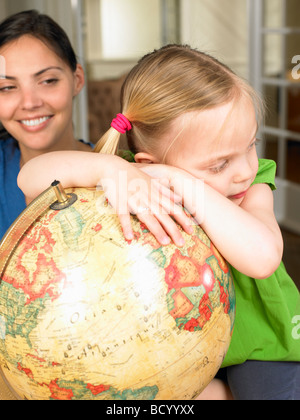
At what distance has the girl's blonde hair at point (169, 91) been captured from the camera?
48.3 inches

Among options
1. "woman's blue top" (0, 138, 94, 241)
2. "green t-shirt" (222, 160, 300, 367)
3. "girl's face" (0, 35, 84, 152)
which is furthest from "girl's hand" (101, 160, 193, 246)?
"woman's blue top" (0, 138, 94, 241)

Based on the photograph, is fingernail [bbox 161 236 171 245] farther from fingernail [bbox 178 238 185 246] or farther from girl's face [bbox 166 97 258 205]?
girl's face [bbox 166 97 258 205]

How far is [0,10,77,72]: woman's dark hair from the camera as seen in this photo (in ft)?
6.04

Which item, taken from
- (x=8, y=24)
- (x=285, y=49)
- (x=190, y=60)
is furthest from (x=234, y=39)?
(x=190, y=60)

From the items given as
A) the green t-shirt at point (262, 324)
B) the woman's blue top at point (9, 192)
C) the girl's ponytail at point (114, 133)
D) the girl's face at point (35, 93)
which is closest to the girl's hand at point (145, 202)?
the girl's ponytail at point (114, 133)

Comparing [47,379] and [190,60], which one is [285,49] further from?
[47,379]

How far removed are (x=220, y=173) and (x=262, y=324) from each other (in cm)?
44

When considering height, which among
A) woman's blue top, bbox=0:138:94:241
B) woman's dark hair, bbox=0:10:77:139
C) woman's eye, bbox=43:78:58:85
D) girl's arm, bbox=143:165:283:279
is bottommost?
woman's blue top, bbox=0:138:94:241

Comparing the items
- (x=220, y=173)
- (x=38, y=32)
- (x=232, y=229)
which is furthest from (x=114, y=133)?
(x=38, y=32)

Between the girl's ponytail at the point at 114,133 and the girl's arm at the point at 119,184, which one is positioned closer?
the girl's arm at the point at 119,184

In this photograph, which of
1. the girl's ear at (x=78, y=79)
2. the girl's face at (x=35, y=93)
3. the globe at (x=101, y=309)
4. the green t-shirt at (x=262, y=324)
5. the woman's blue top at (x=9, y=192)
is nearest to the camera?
the globe at (x=101, y=309)

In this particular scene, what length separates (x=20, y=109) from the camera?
1830mm

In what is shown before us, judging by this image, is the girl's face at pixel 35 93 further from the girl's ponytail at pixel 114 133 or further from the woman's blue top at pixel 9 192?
the girl's ponytail at pixel 114 133
